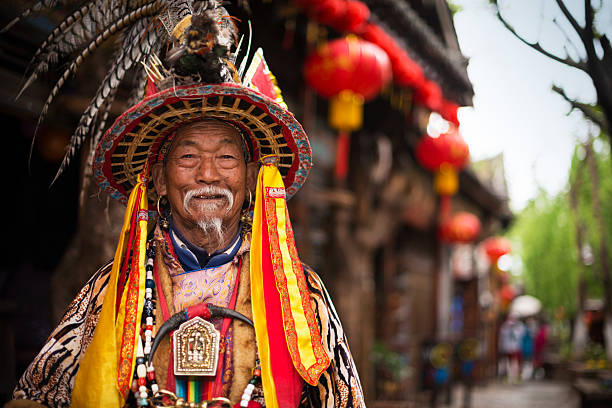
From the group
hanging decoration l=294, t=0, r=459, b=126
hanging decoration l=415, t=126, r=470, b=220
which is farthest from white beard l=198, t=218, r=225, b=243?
hanging decoration l=415, t=126, r=470, b=220

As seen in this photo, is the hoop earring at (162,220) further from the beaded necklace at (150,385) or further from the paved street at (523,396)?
the paved street at (523,396)

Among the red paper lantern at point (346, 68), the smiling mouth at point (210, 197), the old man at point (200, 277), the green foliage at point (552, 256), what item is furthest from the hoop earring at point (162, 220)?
the green foliage at point (552, 256)

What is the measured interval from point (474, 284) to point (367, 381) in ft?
21.6

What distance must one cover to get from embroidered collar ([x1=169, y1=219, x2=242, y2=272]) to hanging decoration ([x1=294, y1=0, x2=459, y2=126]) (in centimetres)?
310

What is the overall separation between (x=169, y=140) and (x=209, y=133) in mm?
220

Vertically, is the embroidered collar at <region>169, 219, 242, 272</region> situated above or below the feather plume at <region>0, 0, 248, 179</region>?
below

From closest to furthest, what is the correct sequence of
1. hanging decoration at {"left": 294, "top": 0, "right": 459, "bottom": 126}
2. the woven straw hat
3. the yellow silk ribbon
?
the yellow silk ribbon < the woven straw hat < hanging decoration at {"left": 294, "top": 0, "right": 459, "bottom": 126}

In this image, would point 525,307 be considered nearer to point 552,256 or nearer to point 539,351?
point 552,256

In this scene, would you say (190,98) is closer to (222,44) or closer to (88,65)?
(222,44)

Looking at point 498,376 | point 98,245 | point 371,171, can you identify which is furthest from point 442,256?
point 98,245

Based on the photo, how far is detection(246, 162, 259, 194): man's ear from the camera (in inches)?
98.3

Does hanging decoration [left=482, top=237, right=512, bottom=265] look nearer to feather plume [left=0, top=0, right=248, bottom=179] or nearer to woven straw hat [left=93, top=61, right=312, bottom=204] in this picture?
woven straw hat [left=93, top=61, right=312, bottom=204]

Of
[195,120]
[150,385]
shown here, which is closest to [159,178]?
[195,120]

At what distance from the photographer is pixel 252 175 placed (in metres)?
2.50
